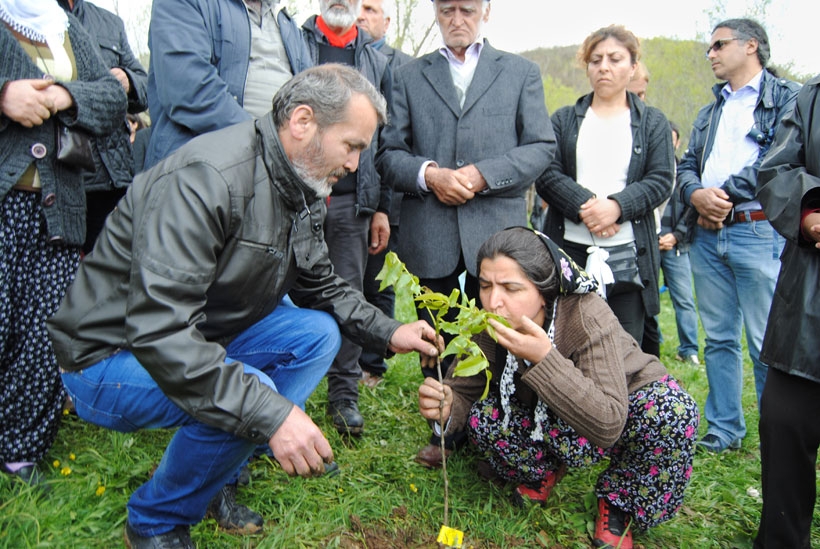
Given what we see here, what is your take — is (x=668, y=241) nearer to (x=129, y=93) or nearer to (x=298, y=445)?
(x=129, y=93)

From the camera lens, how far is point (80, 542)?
2346 mm

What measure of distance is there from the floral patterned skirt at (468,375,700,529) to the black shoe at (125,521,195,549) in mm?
1215

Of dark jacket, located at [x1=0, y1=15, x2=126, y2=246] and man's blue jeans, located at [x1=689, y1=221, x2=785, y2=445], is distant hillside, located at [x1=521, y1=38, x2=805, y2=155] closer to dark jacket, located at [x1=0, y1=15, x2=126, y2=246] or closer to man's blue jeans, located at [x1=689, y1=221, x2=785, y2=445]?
man's blue jeans, located at [x1=689, y1=221, x2=785, y2=445]

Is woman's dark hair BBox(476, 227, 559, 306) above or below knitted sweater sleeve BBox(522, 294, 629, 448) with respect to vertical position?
above

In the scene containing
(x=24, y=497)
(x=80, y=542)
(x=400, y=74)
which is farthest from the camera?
(x=400, y=74)

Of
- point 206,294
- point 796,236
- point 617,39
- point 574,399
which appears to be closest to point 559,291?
point 574,399

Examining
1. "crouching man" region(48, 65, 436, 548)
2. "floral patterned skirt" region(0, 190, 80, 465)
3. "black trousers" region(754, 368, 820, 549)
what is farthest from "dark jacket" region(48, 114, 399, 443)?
"black trousers" region(754, 368, 820, 549)

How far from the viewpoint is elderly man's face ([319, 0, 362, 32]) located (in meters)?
3.87

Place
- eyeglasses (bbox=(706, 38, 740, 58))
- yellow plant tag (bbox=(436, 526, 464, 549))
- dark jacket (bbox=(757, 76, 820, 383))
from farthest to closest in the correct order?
eyeglasses (bbox=(706, 38, 740, 58)) < dark jacket (bbox=(757, 76, 820, 383)) < yellow plant tag (bbox=(436, 526, 464, 549))

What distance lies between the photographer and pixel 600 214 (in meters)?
3.57

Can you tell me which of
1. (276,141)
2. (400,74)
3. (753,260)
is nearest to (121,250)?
(276,141)

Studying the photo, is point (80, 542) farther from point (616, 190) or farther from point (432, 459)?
point (616, 190)

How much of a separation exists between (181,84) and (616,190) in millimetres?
2451

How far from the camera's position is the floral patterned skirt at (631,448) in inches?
97.0
